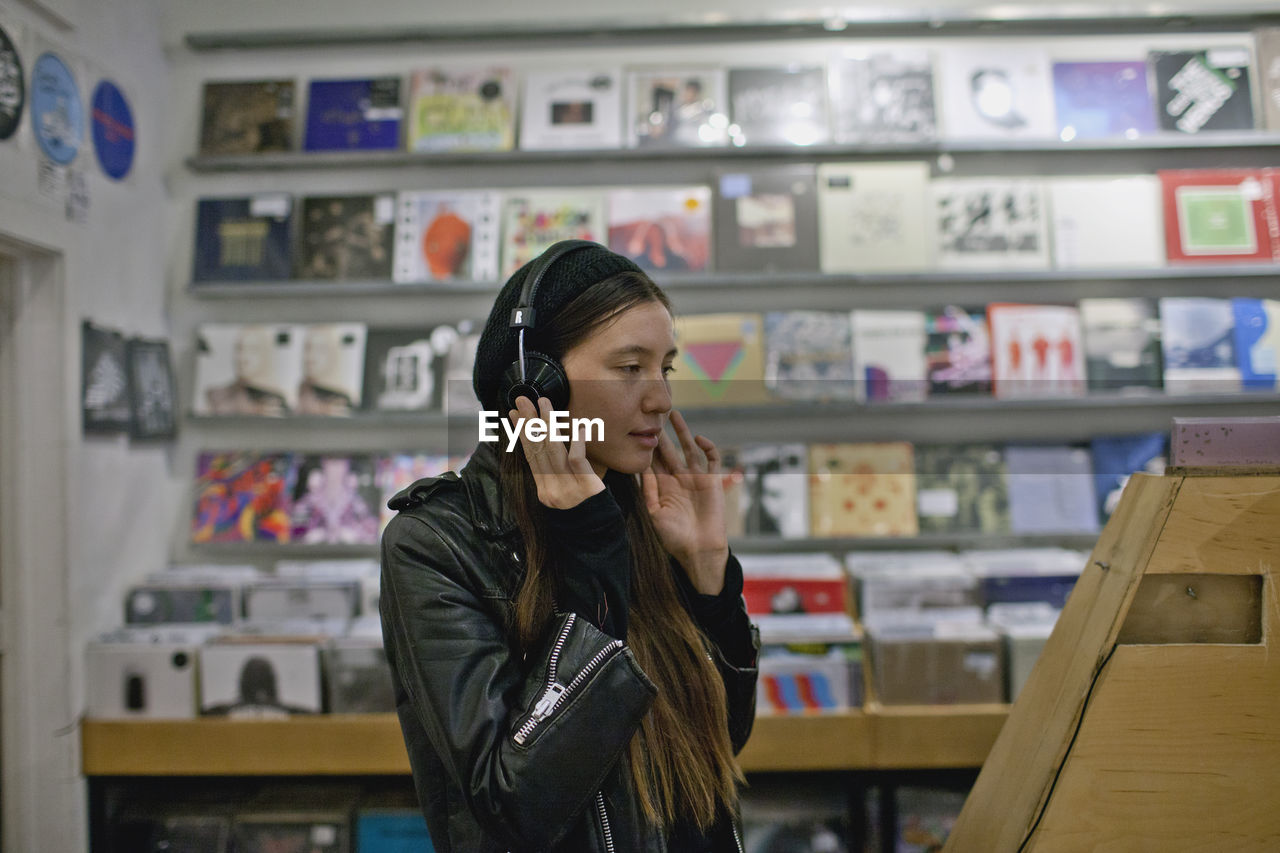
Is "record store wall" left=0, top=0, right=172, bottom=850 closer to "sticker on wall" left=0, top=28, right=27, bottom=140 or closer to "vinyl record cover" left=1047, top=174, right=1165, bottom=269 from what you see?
"sticker on wall" left=0, top=28, right=27, bottom=140

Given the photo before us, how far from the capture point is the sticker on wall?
1.98 m

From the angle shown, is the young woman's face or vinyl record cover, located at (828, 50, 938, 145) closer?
the young woman's face

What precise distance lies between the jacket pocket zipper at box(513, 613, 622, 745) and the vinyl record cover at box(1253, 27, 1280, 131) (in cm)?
312

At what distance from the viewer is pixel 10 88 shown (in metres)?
2.01

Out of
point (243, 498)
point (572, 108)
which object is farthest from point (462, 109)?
point (243, 498)

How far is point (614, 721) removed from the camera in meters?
0.84

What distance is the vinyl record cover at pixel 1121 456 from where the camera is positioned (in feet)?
8.48

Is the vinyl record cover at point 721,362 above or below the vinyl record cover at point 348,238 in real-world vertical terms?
below

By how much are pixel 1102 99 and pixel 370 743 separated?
10.7 feet

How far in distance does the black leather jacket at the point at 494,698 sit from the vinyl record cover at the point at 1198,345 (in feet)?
8.25

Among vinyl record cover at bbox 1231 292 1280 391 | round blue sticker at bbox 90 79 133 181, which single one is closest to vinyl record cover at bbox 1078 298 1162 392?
vinyl record cover at bbox 1231 292 1280 391

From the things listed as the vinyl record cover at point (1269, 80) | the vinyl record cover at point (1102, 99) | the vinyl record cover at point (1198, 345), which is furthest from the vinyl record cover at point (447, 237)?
the vinyl record cover at point (1269, 80)

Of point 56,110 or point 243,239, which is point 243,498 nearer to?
point 243,239

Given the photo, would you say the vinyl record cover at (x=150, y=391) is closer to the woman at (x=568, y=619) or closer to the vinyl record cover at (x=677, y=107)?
the vinyl record cover at (x=677, y=107)
